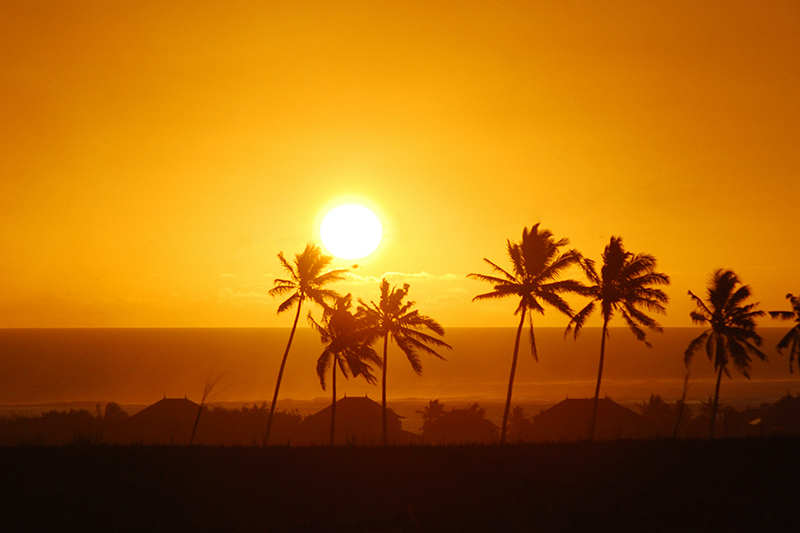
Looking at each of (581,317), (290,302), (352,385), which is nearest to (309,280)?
(290,302)

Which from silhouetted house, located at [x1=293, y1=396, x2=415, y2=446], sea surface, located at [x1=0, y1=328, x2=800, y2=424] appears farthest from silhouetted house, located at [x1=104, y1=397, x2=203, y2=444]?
sea surface, located at [x1=0, y1=328, x2=800, y2=424]

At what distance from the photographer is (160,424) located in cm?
4919

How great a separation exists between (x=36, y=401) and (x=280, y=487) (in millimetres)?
130667

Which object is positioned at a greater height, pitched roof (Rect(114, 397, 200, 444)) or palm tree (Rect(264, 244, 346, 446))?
palm tree (Rect(264, 244, 346, 446))

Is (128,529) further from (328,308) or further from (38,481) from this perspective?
(328,308)

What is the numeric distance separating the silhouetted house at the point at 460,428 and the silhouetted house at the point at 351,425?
220 cm

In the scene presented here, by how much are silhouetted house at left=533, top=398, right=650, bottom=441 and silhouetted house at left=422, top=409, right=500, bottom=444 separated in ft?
15.1

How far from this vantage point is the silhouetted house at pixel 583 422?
159 feet

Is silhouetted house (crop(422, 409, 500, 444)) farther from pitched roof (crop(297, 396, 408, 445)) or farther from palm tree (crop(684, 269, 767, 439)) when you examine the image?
palm tree (crop(684, 269, 767, 439))

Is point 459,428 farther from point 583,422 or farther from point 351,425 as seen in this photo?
point 583,422

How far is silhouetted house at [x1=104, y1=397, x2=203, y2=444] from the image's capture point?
156 ft

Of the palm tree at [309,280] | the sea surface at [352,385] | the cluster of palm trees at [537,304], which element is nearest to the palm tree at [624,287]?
the cluster of palm trees at [537,304]

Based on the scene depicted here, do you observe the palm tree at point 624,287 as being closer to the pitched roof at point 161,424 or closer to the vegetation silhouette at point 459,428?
the vegetation silhouette at point 459,428

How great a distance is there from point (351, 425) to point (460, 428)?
1007 centimetres
